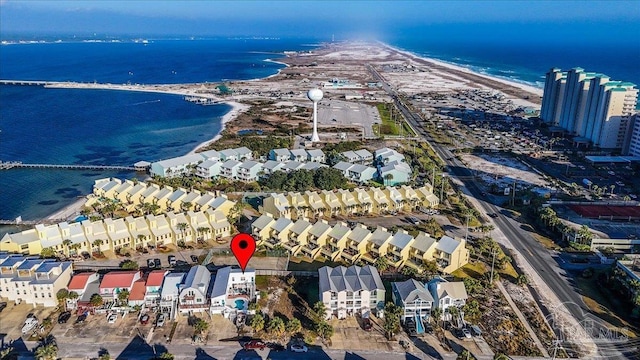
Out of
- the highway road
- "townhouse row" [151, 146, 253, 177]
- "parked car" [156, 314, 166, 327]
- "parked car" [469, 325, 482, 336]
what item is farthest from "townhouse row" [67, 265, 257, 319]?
"townhouse row" [151, 146, 253, 177]

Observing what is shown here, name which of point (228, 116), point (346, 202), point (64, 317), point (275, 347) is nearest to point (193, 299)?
point (275, 347)

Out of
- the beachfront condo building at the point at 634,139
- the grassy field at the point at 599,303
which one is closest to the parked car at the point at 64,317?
the grassy field at the point at 599,303

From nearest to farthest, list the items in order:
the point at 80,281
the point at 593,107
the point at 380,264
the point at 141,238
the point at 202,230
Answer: the point at 80,281 → the point at 380,264 → the point at 141,238 → the point at 202,230 → the point at 593,107

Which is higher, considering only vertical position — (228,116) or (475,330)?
(228,116)

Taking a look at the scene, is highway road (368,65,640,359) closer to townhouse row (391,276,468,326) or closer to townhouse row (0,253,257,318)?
townhouse row (391,276,468,326)

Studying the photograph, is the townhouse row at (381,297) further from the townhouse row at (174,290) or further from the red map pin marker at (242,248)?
the red map pin marker at (242,248)

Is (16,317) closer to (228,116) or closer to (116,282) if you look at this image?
(116,282)

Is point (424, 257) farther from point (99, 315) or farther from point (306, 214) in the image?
point (99, 315)
